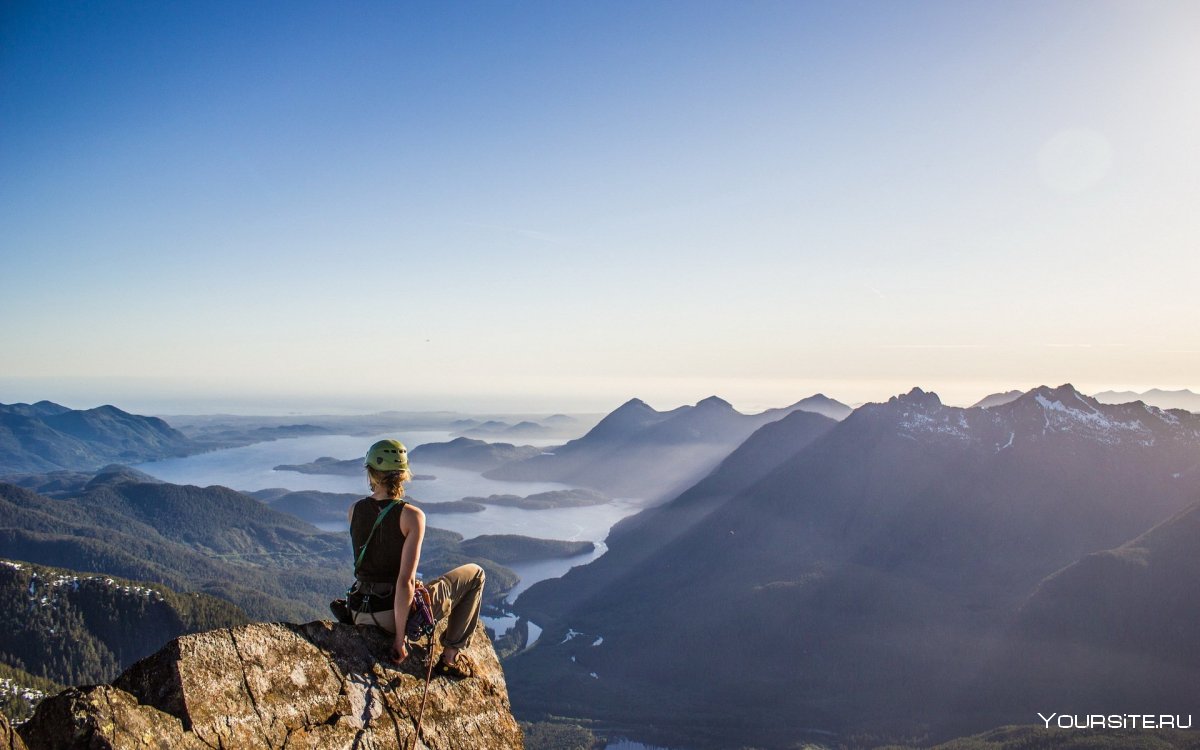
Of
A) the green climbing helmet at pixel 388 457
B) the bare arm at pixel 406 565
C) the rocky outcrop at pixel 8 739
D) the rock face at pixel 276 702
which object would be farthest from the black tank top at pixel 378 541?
the rocky outcrop at pixel 8 739

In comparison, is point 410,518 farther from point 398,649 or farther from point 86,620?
point 86,620

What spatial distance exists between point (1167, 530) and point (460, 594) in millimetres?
258143

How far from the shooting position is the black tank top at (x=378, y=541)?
32.8ft

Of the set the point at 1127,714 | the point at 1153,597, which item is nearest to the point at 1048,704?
the point at 1127,714

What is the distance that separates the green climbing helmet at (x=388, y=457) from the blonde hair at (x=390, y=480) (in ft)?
0.20

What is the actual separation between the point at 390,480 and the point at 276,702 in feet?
10.5

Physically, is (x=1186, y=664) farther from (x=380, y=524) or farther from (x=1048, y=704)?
(x=380, y=524)

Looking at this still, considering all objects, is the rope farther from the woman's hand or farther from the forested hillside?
the forested hillside

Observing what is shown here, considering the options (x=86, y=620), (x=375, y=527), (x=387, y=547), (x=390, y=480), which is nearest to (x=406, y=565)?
(x=387, y=547)

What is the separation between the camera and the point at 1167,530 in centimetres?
19912

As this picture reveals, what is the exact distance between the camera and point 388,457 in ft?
33.4

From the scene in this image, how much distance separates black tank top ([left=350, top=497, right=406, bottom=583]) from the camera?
32.8 ft

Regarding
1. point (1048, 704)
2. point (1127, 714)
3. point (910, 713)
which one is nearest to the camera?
point (1127, 714)

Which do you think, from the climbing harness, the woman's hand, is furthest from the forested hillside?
the woman's hand
